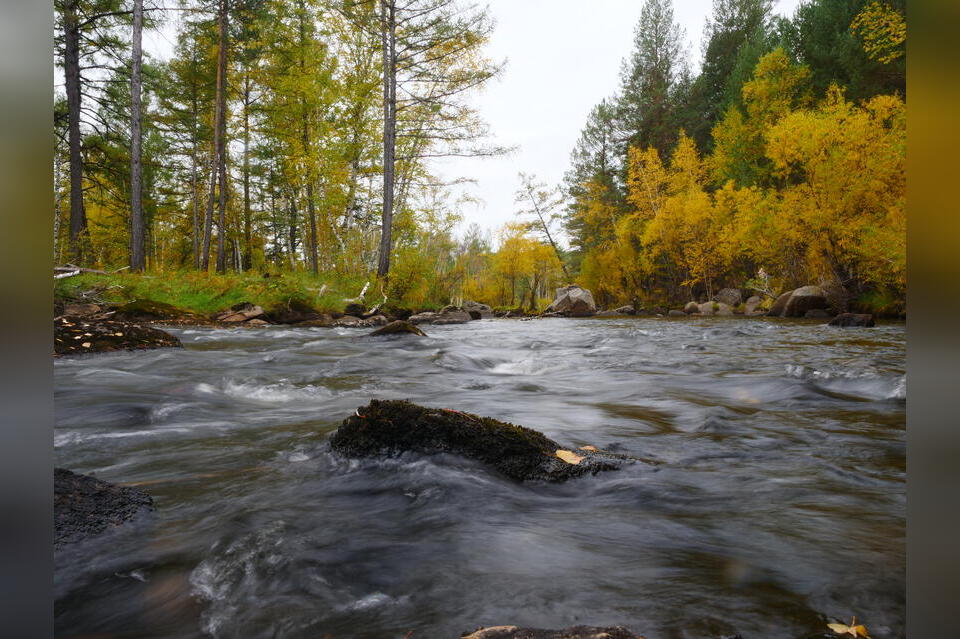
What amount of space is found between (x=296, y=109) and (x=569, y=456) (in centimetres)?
2199

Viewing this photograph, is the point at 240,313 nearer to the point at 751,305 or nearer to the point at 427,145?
the point at 427,145

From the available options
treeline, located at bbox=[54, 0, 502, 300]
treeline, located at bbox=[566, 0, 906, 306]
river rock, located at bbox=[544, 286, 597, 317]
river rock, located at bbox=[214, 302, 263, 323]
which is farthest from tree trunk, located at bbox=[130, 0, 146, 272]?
river rock, located at bbox=[544, 286, 597, 317]

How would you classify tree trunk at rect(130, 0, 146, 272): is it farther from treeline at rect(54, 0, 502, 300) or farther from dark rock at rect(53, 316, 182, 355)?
dark rock at rect(53, 316, 182, 355)

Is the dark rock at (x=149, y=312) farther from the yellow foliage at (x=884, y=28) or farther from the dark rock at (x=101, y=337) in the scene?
the yellow foliage at (x=884, y=28)

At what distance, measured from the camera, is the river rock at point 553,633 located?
1.28 meters

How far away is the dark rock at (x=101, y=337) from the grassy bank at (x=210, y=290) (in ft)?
14.1

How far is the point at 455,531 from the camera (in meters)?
2.39

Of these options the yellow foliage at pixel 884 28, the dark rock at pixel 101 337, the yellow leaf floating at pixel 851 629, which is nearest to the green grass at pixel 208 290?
the dark rock at pixel 101 337

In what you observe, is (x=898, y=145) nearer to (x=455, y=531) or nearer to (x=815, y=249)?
(x=815, y=249)

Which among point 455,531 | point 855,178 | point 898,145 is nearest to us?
point 455,531

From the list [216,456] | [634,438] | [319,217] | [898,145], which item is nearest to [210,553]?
[216,456]

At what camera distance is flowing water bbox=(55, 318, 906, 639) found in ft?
5.78
